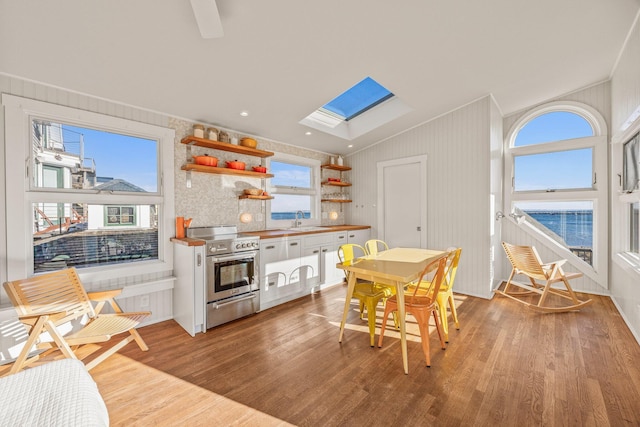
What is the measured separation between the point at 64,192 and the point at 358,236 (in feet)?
12.9

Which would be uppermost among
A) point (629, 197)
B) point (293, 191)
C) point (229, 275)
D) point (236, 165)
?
point (236, 165)

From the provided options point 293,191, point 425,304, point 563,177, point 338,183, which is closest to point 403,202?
point 338,183

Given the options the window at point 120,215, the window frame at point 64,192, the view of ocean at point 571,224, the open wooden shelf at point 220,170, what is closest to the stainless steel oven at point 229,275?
the window frame at point 64,192

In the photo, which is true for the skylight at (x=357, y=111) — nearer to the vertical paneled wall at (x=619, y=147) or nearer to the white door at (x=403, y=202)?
the white door at (x=403, y=202)

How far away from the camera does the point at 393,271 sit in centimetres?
231

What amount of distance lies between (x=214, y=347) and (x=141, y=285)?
1.10m

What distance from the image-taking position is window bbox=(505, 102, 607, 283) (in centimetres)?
397

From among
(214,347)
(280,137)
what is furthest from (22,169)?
(280,137)

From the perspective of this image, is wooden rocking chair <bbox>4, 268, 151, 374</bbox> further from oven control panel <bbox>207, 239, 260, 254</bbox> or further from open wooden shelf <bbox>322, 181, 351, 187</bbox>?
open wooden shelf <bbox>322, 181, 351, 187</bbox>

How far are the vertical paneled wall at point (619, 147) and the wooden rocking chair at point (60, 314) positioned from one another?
463 cm

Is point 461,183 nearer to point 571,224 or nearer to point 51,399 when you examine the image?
point 571,224

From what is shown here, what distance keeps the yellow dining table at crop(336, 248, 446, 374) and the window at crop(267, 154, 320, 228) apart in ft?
6.22

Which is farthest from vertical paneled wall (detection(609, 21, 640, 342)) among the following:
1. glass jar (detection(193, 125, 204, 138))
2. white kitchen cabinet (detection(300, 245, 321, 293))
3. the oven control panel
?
glass jar (detection(193, 125, 204, 138))

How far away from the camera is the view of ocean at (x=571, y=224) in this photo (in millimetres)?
4117
